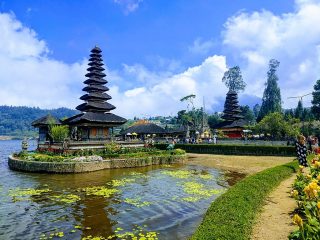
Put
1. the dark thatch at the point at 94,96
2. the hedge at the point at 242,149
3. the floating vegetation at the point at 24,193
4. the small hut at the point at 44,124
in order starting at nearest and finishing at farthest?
the floating vegetation at the point at 24,193 → the hedge at the point at 242,149 → the small hut at the point at 44,124 → the dark thatch at the point at 94,96

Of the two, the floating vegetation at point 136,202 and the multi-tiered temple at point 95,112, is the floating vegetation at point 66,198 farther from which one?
the multi-tiered temple at point 95,112

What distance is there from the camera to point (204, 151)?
143ft

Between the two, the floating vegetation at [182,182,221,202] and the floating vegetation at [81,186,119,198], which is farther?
the floating vegetation at [81,186,119,198]

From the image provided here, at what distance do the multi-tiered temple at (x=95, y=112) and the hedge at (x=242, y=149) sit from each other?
429 inches

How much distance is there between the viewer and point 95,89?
4803cm

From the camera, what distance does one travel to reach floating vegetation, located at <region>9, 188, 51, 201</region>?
16028 millimetres

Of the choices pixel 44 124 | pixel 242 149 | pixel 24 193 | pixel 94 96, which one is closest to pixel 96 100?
pixel 94 96

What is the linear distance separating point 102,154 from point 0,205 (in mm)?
15586

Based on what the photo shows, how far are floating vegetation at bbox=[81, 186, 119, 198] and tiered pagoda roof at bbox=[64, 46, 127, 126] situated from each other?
23.8 metres

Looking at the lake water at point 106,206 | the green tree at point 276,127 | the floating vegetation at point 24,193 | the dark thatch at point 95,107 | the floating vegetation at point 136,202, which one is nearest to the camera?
the lake water at point 106,206

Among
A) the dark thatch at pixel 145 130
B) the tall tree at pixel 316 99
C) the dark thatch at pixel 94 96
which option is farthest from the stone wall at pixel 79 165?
the tall tree at pixel 316 99

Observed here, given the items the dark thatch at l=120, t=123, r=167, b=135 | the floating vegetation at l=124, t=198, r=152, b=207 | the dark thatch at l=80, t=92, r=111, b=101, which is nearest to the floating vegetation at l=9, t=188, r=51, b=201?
the floating vegetation at l=124, t=198, r=152, b=207

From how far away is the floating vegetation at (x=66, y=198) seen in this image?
50.1ft

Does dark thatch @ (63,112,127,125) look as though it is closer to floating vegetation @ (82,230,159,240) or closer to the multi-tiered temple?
the multi-tiered temple
